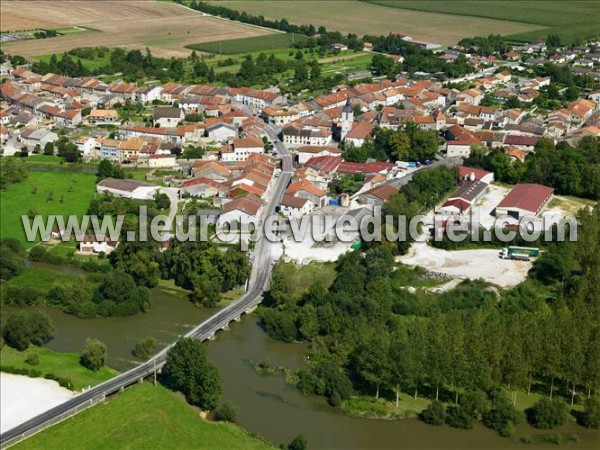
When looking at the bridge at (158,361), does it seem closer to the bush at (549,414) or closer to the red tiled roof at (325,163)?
the red tiled roof at (325,163)

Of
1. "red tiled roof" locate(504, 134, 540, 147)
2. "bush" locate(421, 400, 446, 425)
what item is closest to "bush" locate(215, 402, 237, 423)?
"bush" locate(421, 400, 446, 425)

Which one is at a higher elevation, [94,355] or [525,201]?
[525,201]

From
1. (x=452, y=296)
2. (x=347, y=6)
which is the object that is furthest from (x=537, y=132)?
(x=347, y=6)

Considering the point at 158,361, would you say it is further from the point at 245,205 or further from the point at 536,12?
the point at 536,12

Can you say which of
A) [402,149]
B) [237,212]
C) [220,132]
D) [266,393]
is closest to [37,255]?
[237,212]

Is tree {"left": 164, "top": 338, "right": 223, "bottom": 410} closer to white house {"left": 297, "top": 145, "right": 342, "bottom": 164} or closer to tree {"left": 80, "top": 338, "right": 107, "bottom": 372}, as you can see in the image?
tree {"left": 80, "top": 338, "right": 107, "bottom": 372}

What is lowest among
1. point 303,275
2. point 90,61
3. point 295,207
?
point 303,275

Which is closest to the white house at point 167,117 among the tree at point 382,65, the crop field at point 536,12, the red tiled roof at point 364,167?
the red tiled roof at point 364,167

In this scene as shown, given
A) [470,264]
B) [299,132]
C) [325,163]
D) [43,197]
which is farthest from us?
[299,132]

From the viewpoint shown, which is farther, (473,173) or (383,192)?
(473,173)
